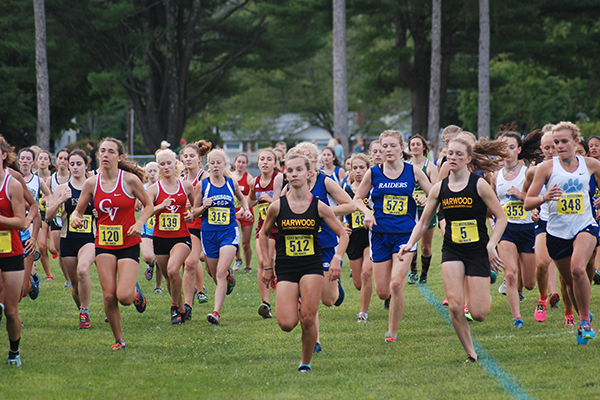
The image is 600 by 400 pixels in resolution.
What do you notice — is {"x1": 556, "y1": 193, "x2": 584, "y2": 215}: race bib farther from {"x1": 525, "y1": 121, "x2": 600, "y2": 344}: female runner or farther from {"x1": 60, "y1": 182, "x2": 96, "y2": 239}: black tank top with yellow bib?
{"x1": 60, "y1": 182, "x2": 96, "y2": 239}: black tank top with yellow bib

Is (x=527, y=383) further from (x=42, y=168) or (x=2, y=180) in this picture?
(x=42, y=168)

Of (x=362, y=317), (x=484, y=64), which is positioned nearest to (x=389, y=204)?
(x=362, y=317)

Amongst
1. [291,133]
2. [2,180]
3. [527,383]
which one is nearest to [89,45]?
[2,180]

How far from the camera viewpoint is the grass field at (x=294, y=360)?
5.89m

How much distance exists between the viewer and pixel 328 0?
2688cm

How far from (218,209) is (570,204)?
435cm

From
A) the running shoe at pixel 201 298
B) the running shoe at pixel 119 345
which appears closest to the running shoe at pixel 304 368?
the running shoe at pixel 119 345

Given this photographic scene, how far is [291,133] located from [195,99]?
28.0 m

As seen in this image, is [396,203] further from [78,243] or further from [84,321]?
[84,321]

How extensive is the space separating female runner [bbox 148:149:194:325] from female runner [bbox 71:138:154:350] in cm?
117

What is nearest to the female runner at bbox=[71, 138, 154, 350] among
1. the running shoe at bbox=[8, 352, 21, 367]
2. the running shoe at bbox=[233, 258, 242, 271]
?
the running shoe at bbox=[8, 352, 21, 367]

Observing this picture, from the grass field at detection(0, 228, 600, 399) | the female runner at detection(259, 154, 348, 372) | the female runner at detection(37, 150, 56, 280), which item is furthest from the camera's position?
the female runner at detection(37, 150, 56, 280)

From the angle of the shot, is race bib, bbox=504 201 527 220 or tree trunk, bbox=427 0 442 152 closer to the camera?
race bib, bbox=504 201 527 220

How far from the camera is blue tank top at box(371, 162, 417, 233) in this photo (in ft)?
25.9
